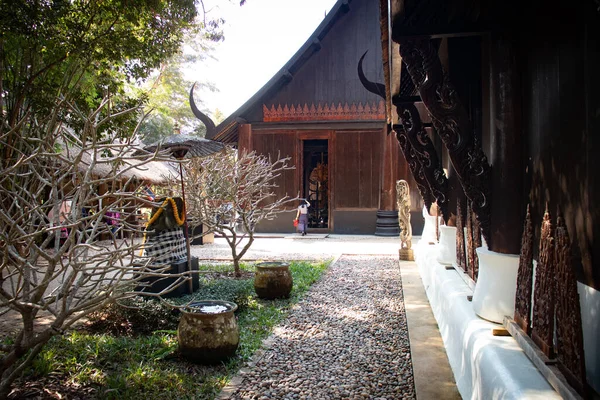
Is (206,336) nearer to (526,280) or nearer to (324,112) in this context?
(526,280)

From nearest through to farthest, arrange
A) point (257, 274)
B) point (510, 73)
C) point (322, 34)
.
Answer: point (510, 73) → point (257, 274) → point (322, 34)

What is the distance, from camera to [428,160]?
16.3ft

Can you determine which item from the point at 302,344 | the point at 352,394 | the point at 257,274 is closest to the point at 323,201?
the point at 257,274

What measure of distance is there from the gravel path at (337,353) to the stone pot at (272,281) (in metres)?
0.36

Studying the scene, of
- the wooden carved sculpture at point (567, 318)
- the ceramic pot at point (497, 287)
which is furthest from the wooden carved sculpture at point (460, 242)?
the wooden carved sculpture at point (567, 318)

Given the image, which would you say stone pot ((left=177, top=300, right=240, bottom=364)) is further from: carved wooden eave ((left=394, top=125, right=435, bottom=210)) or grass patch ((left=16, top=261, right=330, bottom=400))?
carved wooden eave ((left=394, top=125, right=435, bottom=210))

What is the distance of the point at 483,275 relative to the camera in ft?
8.93

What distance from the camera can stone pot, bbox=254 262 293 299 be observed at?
6.02 metres

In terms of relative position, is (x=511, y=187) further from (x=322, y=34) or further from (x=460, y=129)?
(x=322, y=34)

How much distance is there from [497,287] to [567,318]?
0.88 metres

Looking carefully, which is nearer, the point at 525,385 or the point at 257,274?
the point at 525,385

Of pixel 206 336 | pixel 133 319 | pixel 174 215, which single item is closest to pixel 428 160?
pixel 206 336

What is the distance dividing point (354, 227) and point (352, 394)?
12417 mm

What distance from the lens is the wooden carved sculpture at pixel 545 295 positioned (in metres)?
1.91
